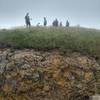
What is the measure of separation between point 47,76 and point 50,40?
2919 mm

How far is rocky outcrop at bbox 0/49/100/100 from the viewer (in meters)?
32.6

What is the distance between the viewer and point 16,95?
107ft

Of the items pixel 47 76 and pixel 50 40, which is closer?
pixel 47 76

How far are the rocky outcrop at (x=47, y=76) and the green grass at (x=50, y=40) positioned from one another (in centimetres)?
54

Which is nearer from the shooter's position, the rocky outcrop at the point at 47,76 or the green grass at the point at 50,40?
the rocky outcrop at the point at 47,76

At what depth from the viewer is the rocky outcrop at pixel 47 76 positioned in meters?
32.6

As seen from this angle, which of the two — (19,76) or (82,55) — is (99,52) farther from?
(19,76)

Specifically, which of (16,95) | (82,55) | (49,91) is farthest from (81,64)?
(16,95)

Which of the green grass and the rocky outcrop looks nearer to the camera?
the rocky outcrop

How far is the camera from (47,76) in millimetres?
32750

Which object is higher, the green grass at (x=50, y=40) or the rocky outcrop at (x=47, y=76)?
the green grass at (x=50, y=40)

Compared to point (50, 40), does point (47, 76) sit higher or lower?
lower

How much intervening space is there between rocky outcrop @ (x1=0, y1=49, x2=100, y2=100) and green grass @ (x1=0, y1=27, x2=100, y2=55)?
21.4 inches

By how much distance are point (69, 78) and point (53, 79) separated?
1.18 meters
